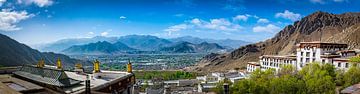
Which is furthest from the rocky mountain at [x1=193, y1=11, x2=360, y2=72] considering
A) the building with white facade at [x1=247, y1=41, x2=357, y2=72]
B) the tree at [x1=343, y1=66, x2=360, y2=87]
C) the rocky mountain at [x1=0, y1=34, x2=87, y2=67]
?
the tree at [x1=343, y1=66, x2=360, y2=87]

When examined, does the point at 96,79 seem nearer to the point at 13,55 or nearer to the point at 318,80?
the point at 318,80

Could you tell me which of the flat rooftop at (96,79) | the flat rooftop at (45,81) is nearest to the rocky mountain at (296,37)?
the flat rooftop at (96,79)

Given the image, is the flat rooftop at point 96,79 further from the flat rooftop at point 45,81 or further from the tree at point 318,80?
the tree at point 318,80

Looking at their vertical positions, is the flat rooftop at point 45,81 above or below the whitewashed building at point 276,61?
above

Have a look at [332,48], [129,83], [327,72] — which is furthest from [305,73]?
[129,83]

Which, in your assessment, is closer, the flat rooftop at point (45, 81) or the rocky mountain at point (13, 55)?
the flat rooftop at point (45, 81)

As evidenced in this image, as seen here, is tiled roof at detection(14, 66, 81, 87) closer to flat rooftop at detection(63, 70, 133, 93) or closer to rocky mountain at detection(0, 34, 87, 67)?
flat rooftop at detection(63, 70, 133, 93)

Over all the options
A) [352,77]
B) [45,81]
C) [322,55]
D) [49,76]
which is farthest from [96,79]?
[322,55]

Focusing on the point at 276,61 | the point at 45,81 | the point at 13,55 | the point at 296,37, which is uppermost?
the point at 296,37

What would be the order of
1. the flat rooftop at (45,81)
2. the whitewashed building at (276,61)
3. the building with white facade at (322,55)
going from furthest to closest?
1. the whitewashed building at (276,61)
2. the building with white facade at (322,55)
3. the flat rooftop at (45,81)

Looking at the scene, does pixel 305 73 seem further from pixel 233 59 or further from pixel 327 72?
pixel 233 59
